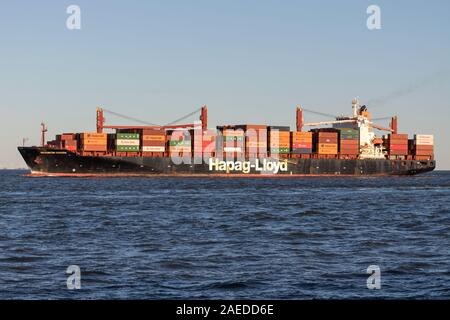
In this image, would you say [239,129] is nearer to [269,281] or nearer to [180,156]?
[180,156]

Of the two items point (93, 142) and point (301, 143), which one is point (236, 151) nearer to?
point (301, 143)

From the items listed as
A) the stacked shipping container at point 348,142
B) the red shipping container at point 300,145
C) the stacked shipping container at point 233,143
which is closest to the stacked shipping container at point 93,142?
the stacked shipping container at point 233,143

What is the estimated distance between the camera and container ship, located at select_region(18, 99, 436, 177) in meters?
104

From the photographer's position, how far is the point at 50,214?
3853 cm

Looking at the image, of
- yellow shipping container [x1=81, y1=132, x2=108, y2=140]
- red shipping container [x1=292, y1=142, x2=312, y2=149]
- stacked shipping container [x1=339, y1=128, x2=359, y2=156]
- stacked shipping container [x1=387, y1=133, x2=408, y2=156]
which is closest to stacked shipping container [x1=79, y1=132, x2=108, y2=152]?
yellow shipping container [x1=81, y1=132, x2=108, y2=140]

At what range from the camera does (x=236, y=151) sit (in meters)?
114

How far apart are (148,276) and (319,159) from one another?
102671mm

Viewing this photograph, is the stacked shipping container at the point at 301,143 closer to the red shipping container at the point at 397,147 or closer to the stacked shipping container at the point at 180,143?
the red shipping container at the point at 397,147

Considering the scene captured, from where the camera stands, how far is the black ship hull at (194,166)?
102875mm

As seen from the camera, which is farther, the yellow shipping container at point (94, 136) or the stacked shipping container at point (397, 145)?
the stacked shipping container at point (397, 145)

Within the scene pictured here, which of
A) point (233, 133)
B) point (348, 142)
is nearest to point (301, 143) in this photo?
point (348, 142)

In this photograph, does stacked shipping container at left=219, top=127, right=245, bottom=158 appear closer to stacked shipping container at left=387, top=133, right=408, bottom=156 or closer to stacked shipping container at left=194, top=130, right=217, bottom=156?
stacked shipping container at left=194, top=130, right=217, bottom=156

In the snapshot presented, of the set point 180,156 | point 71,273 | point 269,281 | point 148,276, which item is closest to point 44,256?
point 71,273

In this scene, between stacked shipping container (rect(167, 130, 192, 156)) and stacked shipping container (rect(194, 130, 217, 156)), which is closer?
stacked shipping container (rect(167, 130, 192, 156))
